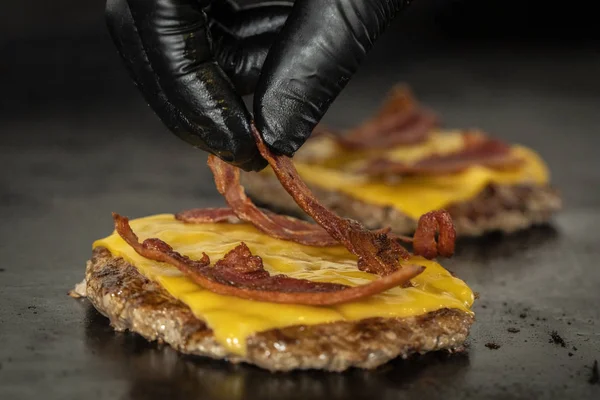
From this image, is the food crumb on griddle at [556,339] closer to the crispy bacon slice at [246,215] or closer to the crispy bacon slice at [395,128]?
the crispy bacon slice at [246,215]

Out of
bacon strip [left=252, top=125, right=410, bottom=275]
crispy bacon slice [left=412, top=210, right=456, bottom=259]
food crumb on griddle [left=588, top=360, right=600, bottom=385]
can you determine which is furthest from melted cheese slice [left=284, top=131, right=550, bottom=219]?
food crumb on griddle [left=588, top=360, right=600, bottom=385]

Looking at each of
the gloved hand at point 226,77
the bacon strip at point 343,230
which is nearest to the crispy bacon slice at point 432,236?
the bacon strip at point 343,230

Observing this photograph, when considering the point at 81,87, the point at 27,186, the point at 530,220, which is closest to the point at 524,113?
the point at 530,220

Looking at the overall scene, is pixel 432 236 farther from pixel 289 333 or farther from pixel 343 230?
pixel 289 333

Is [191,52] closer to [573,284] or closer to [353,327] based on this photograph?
[353,327]

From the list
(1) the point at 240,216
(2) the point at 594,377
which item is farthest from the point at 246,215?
(2) the point at 594,377

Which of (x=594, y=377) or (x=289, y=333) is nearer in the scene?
(x=289, y=333)

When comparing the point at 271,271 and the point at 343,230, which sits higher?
the point at 343,230
